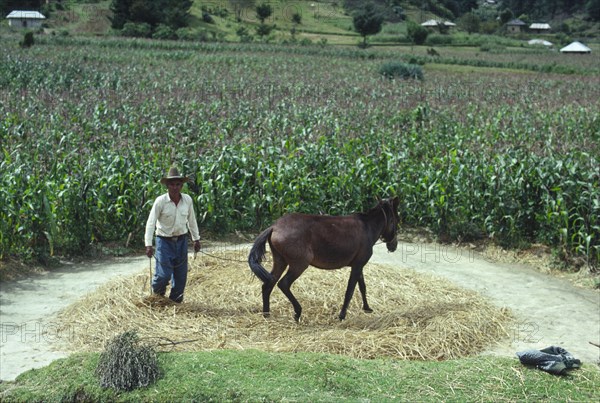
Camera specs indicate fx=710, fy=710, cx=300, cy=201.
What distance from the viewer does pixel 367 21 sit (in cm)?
7081

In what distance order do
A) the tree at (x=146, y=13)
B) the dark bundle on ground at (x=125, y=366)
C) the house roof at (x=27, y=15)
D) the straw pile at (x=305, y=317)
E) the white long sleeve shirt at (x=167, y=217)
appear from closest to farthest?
the dark bundle on ground at (x=125, y=366)
the straw pile at (x=305, y=317)
the white long sleeve shirt at (x=167, y=217)
the house roof at (x=27, y=15)
the tree at (x=146, y=13)

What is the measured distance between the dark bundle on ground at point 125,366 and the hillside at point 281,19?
161 ft

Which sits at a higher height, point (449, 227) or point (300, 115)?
point (300, 115)

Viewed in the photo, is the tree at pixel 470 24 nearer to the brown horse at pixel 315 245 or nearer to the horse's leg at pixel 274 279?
the brown horse at pixel 315 245

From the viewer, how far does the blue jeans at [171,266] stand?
28.3 feet

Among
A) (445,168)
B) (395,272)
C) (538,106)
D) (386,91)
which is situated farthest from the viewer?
(386,91)

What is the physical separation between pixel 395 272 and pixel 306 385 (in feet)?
14.8

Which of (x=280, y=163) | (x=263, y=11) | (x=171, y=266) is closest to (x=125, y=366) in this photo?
(x=171, y=266)

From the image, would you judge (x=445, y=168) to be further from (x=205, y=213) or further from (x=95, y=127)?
(x=95, y=127)

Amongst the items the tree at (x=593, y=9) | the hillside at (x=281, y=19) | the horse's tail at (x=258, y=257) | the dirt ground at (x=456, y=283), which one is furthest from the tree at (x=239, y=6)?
the tree at (x=593, y=9)

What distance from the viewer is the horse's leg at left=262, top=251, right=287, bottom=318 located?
8.20 metres

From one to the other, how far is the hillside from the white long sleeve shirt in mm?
46484

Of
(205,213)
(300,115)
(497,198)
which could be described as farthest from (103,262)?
(300,115)

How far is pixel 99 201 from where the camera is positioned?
1180 centimetres
